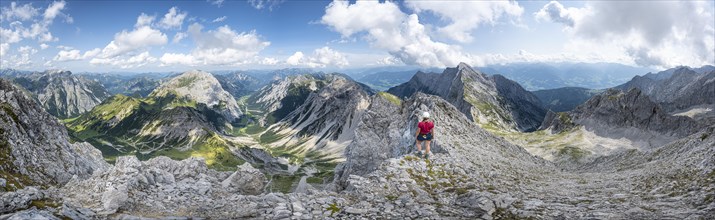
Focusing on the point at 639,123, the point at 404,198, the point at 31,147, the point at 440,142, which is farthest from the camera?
the point at 639,123

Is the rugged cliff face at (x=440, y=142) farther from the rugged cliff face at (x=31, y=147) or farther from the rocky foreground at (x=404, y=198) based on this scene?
the rugged cliff face at (x=31, y=147)

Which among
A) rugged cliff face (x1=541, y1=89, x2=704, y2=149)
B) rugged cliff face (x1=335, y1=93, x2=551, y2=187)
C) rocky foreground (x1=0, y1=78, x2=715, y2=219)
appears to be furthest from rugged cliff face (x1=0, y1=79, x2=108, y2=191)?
rugged cliff face (x1=541, y1=89, x2=704, y2=149)

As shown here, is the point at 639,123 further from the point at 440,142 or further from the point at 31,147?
the point at 31,147

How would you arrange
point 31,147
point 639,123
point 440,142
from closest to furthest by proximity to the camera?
1. point 440,142
2. point 31,147
3. point 639,123

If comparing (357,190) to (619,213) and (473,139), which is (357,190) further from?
(473,139)

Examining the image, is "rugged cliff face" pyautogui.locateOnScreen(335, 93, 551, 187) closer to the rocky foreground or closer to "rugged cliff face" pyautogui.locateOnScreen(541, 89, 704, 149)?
the rocky foreground

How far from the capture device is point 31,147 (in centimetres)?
6500

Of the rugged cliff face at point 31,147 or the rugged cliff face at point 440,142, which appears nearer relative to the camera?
the rugged cliff face at point 440,142

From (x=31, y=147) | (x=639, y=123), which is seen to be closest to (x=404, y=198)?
(x=31, y=147)

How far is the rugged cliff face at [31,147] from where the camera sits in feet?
178

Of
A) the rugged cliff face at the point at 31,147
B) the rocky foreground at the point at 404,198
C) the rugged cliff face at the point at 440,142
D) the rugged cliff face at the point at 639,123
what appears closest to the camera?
the rocky foreground at the point at 404,198

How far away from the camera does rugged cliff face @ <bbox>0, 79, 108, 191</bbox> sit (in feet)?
178

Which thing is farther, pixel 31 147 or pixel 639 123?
pixel 639 123

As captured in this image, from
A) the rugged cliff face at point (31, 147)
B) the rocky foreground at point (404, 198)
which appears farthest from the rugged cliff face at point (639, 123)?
the rugged cliff face at point (31, 147)
